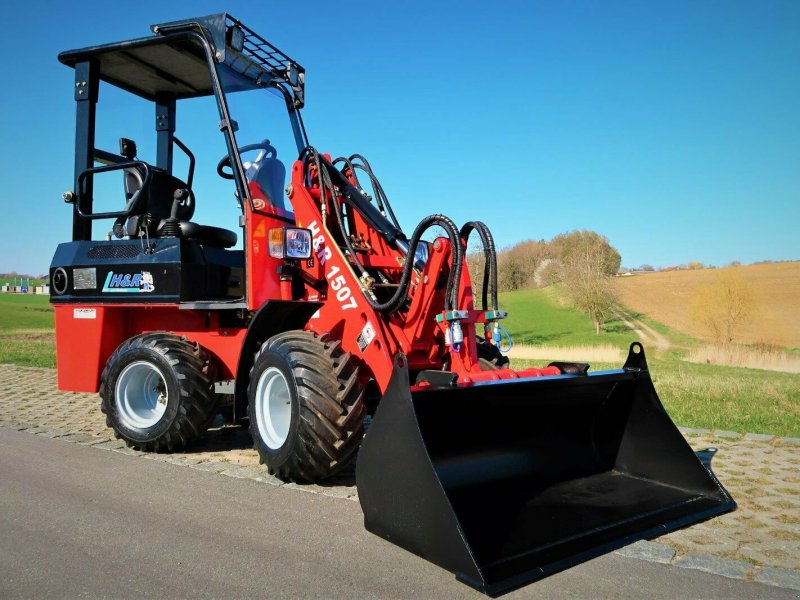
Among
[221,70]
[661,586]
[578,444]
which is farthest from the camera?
[221,70]

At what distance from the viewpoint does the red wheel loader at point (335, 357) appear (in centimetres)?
361

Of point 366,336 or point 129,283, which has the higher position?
point 129,283

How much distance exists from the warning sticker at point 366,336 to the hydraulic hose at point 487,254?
897 millimetres

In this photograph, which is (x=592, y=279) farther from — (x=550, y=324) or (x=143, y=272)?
(x=143, y=272)

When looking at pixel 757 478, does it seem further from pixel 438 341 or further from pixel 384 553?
pixel 384 553

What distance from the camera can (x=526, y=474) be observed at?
4.36 meters

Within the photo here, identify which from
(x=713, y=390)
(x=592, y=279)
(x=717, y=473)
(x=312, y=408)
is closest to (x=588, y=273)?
(x=592, y=279)

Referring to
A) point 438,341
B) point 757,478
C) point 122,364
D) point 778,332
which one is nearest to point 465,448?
point 438,341

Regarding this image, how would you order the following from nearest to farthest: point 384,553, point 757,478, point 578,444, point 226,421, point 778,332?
point 384,553, point 578,444, point 757,478, point 226,421, point 778,332

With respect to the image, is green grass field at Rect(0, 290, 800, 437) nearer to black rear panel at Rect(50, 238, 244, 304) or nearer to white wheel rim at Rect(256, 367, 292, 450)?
white wheel rim at Rect(256, 367, 292, 450)

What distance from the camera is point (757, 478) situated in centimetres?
514

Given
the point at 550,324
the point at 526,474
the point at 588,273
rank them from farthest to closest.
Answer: the point at 550,324
the point at 588,273
the point at 526,474

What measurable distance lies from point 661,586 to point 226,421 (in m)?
5.48

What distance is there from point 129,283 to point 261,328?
1.87m
